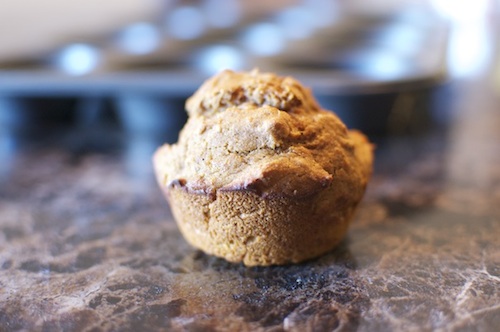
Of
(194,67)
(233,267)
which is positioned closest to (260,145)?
(233,267)

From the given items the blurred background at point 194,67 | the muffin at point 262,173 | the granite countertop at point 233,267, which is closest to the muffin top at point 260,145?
the muffin at point 262,173

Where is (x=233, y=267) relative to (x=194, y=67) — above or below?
below

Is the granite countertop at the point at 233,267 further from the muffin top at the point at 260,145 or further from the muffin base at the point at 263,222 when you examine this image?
the muffin top at the point at 260,145

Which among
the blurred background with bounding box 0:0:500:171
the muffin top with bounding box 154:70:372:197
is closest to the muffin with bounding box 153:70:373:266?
the muffin top with bounding box 154:70:372:197

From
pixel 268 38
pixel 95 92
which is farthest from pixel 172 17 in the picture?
pixel 95 92

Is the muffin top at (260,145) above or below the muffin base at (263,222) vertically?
above

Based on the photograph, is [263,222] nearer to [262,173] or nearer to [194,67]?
[262,173]
